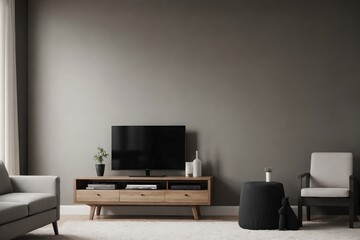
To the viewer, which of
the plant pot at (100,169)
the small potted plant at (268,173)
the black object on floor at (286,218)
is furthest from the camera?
the plant pot at (100,169)

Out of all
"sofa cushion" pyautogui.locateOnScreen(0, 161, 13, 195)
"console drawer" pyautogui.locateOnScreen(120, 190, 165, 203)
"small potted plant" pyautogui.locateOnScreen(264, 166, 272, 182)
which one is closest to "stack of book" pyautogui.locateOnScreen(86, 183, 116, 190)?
"console drawer" pyautogui.locateOnScreen(120, 190, 165, 203)

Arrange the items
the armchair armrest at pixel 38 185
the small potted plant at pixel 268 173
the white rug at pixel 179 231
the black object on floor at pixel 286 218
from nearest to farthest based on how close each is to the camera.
Answer: the white rug at pixel 179 231
the armchair armrest at pixel 38 185
the black object on floor at pixel 286 218
the small potted plant at pixel 268 173

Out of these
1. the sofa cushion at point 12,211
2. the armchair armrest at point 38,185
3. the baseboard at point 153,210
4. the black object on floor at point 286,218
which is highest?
the armchair armrest at point 38,185

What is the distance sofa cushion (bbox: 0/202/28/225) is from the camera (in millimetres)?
5426

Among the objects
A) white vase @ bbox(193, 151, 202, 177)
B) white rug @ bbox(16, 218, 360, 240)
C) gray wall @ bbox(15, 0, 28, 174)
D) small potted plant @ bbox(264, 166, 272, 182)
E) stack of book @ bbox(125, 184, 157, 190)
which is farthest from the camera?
gray wall @ bbox(15, 0, 28, 174)

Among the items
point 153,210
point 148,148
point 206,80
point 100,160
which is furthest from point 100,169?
point 206,80

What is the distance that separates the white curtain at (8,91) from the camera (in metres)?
7.82

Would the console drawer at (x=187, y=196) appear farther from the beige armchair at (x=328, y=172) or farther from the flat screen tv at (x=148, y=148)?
the beige armchair at (x=328, y=172)

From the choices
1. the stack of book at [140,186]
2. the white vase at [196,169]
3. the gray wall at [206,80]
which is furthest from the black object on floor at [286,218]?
the stack of book at [140,186]

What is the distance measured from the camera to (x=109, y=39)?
27.8 feet

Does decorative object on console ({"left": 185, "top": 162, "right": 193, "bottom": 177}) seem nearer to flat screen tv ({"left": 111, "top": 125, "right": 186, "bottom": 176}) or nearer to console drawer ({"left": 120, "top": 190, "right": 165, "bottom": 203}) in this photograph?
flat screen tv ({"left": 111, "top": 125, "right": 186, "bottom": 176})

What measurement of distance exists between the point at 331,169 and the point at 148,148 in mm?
2371

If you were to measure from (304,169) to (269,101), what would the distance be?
3.28 ft

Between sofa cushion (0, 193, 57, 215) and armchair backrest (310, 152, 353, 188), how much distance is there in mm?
3305
